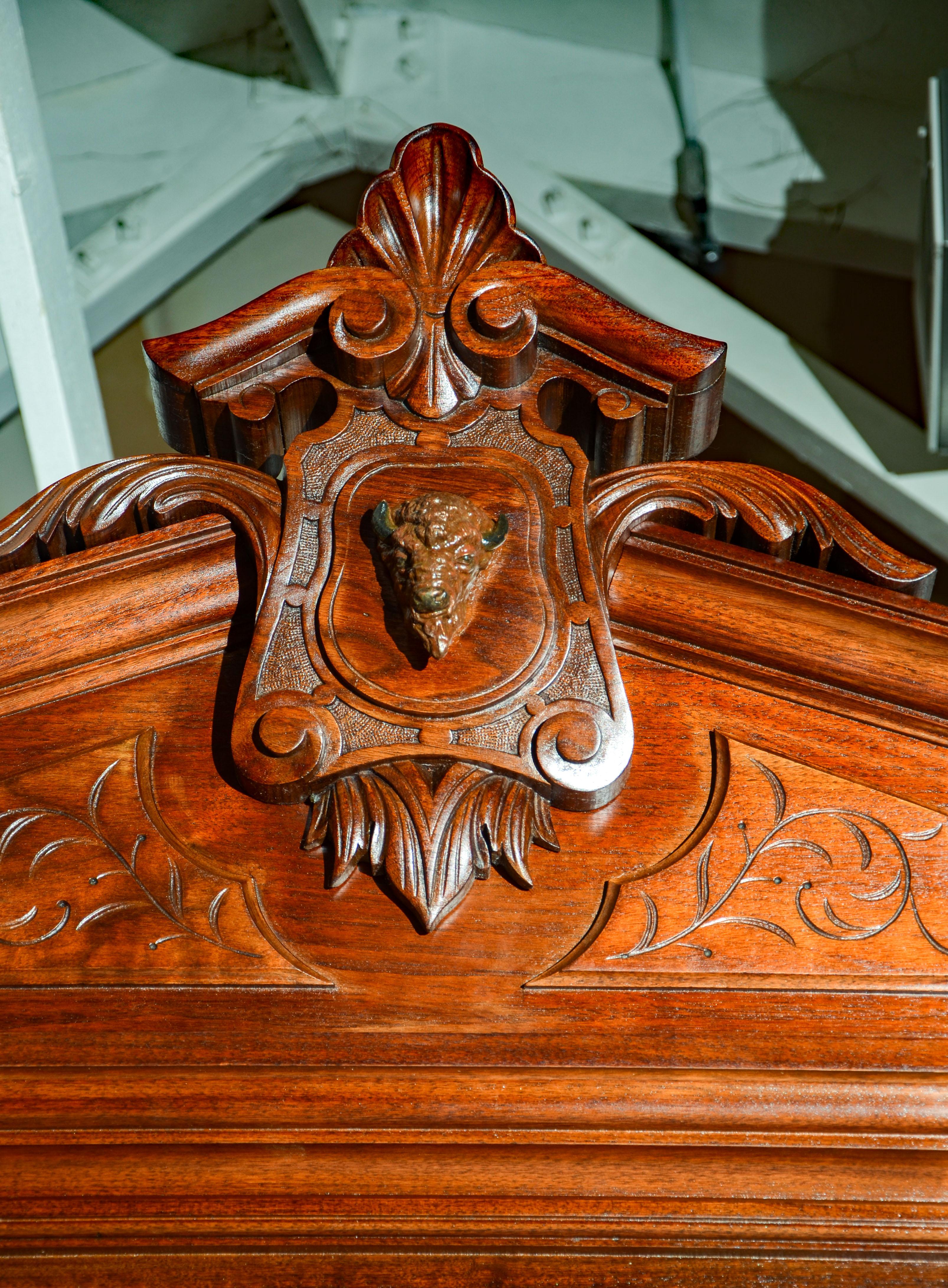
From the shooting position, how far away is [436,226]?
2.63ft

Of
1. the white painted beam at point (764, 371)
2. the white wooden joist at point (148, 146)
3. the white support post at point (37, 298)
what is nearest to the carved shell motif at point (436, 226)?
the white support post at point (37, 298)

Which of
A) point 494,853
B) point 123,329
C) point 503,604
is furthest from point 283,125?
point 494,853

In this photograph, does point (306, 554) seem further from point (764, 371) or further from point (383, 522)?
point (764, 371)

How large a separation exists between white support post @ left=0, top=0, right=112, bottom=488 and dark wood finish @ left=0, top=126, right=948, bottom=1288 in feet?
2.00

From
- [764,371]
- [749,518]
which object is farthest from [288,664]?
[764,371]

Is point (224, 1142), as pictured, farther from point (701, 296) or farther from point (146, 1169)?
point (701, 296)

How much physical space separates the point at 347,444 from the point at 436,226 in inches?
6.9

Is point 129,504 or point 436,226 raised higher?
point 436,226

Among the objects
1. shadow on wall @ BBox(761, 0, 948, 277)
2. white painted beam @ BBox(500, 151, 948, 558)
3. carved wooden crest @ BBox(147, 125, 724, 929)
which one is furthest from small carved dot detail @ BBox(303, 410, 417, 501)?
shadow on wall @ BBox(761, 0, 948, 277)

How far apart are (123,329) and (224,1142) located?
1.70m

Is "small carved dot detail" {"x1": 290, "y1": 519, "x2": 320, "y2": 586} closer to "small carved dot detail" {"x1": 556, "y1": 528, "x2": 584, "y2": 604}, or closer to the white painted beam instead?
"small carved dot detail" {"x1": 556, "y1": 528, "x2": 584, "y2": 604}

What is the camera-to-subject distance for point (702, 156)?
1792 mm

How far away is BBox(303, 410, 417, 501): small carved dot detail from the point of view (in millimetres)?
737

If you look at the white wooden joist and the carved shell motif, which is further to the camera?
the white wooden joist
